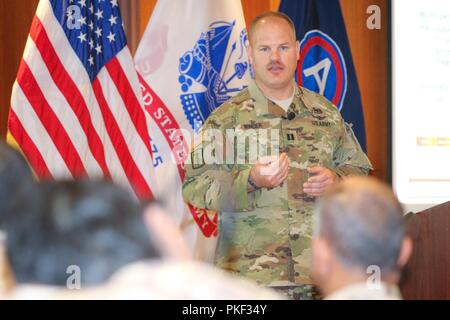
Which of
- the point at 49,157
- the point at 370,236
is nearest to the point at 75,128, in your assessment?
the point at 49,157

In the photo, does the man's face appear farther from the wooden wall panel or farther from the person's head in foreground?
the person's head in foreground

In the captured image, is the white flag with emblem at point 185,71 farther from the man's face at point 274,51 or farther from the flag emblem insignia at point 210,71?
the man's face at point 274,51

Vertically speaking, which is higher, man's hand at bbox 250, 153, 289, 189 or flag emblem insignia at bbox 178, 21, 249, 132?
flag emblem insignia at bbox 178, 21, 249, 132

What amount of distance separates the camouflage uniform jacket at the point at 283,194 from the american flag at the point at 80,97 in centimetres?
46

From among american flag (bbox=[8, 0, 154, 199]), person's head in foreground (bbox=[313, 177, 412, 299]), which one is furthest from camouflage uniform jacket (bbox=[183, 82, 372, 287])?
person's head in foreground (bbox=[313, 177, 412, 299])

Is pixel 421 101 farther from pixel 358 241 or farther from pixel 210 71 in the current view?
pixel 358 241

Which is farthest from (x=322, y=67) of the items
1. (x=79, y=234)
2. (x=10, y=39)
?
(x=79, y=234)

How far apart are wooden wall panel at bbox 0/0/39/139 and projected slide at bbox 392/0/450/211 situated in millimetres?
1527

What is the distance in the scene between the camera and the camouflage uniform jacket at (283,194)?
221 centimetres

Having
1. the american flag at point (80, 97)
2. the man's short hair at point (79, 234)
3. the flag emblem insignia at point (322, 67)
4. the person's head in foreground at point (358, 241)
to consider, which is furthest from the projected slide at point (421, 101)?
the man's short hair at point (79, 234)

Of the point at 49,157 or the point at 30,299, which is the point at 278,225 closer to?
the point at 49,157

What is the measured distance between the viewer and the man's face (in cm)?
227

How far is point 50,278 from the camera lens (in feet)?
1.52
